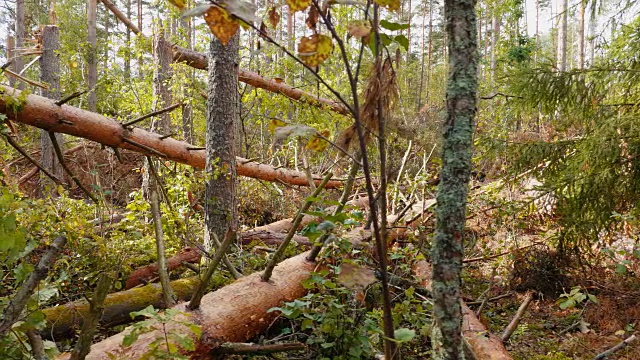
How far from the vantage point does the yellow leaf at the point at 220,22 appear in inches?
44.1

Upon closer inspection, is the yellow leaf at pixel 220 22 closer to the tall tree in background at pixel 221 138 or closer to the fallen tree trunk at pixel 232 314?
the fallen tree trunk at pixel 232 314

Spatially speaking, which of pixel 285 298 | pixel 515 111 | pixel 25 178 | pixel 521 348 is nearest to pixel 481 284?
pixel 521 348

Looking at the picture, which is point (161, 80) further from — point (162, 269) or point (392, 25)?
point (392, 25)

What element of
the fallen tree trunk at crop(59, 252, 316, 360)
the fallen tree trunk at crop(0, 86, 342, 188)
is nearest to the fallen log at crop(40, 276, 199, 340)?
the fallen tree trunk at crop(59, 252, 316, 360)

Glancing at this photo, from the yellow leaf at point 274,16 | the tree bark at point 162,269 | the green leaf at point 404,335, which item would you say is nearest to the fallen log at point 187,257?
the tree bark at point 162,269

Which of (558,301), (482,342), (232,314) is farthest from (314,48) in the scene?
(558,301)

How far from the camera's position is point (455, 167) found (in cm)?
160

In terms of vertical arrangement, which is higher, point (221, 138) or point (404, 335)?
point (221, 138)

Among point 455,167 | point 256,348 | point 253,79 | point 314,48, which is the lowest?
point 256,348

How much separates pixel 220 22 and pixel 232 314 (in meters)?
2.21

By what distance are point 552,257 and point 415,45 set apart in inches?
1129

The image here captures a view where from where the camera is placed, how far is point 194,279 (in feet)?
13.8

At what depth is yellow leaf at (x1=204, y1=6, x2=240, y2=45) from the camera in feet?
3.68

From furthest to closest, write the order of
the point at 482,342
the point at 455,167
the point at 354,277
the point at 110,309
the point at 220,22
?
the point at 110,309, the point at 482,342, the point at 455,167, the point at 354,277, the point at 220,22
